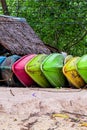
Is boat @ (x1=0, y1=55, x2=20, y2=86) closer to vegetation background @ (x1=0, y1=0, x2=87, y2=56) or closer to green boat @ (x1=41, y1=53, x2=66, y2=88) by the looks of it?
green boat @ (x1=41, y1=53, x2=66, y2=88)

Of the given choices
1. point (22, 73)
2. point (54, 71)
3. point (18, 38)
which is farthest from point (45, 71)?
point (18, 38)

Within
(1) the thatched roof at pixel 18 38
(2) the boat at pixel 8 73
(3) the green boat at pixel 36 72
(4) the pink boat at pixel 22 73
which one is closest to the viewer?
(3) the green boat at pixel 36 72

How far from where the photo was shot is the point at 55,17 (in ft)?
30.5

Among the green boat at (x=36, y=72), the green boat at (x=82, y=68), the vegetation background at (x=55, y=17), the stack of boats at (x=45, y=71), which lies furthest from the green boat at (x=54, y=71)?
the vegetation background at (x=55, y=17)

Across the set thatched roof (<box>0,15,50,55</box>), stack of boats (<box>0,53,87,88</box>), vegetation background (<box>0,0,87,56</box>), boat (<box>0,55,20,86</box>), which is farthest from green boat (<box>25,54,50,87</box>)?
vegetation background (<box>0,0,87,56</box>)

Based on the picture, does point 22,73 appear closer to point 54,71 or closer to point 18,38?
point 54,71

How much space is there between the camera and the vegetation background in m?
9.16

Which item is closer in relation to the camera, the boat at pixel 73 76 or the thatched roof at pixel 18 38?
the boat at pixel 73 76

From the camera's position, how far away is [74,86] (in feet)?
15.9

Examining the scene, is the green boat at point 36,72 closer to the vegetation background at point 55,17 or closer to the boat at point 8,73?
the boat at point 8,73

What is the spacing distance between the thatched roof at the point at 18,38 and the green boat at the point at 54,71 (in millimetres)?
1275

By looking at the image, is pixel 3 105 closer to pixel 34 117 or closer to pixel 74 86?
pixel 34 117

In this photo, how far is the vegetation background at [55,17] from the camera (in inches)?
360

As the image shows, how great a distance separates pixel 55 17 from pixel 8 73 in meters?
4.35
